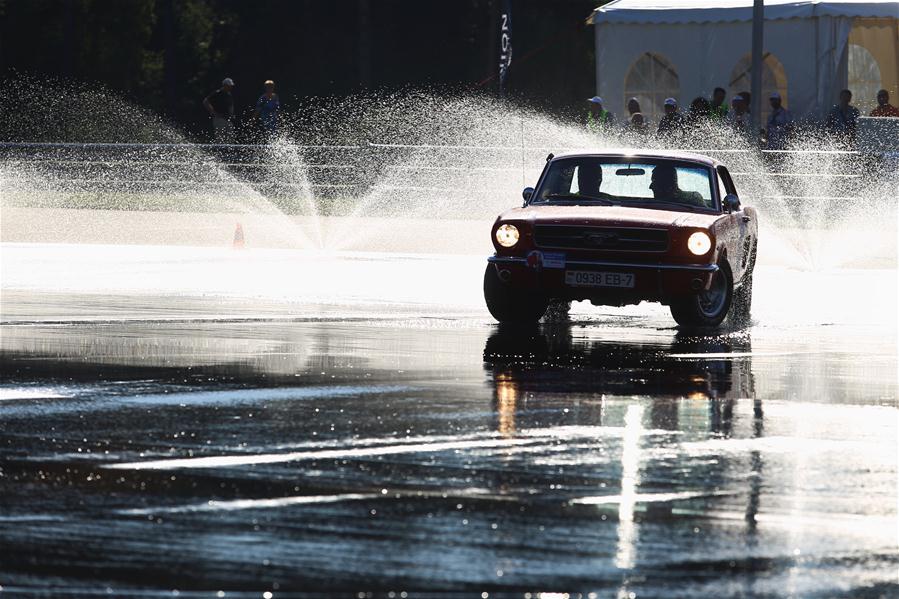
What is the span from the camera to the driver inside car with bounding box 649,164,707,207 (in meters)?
17.8

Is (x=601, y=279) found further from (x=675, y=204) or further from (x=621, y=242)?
(x=675, y=204)

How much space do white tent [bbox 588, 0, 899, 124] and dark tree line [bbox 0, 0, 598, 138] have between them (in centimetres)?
2273

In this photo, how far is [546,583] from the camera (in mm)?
6844

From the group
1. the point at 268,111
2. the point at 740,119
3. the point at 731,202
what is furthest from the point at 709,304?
the point at 268,111

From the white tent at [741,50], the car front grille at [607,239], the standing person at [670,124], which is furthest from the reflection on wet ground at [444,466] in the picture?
the white tent at [741,50]

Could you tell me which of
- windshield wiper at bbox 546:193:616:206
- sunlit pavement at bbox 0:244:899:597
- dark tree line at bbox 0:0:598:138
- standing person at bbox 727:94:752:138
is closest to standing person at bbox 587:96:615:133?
standing person at bbox 727:94:752:138

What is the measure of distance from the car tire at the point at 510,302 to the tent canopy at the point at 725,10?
21.4 metres

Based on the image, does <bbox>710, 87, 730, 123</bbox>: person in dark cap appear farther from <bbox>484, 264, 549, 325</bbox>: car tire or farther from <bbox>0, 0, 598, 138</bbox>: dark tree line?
<bbox>0, 0, 598, 138</bbox>: dark tree line

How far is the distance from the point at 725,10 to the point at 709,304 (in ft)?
71.8

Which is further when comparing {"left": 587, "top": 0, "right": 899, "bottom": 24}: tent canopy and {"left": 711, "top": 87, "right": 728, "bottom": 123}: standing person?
{"left": 587, "top": 0, "right": 899, "bottom": 24}: tent canopy

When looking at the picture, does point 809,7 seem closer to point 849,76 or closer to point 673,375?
point 849,76

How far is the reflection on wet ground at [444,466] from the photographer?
7.11 meters

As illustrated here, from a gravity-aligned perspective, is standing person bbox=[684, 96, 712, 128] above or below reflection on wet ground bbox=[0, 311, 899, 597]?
above

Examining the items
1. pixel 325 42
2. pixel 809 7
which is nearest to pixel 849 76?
pixel 809 7
